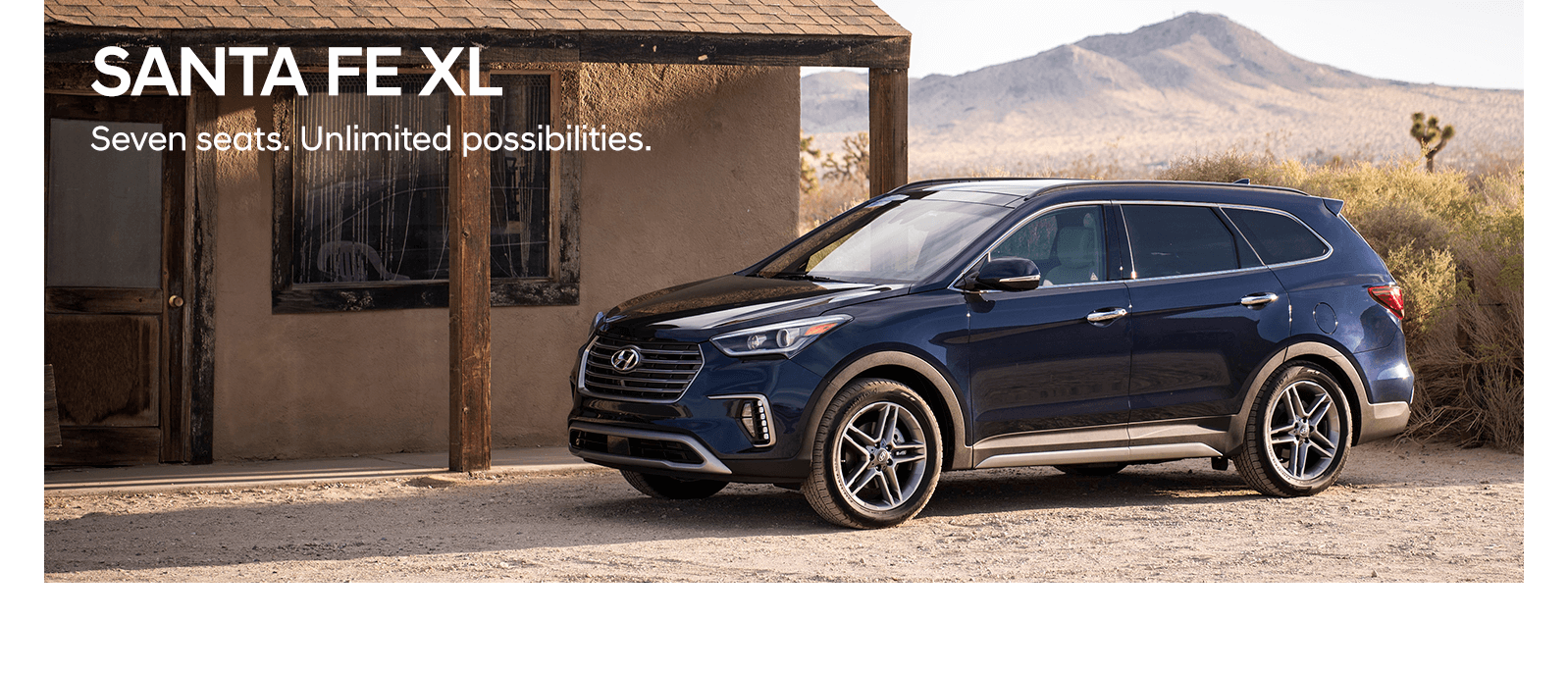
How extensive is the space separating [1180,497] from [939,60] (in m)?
70.4

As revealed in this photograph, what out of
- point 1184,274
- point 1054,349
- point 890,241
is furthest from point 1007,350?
point 1184,274

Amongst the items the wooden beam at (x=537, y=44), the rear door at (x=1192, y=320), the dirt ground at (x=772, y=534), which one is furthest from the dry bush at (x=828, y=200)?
the rear door at (x=1192, y=320)

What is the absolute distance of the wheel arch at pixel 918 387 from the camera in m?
7.09

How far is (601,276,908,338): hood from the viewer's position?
7.17 m

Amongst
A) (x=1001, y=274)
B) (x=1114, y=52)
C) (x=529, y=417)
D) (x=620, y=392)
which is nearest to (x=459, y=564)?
(x=620, y=392)

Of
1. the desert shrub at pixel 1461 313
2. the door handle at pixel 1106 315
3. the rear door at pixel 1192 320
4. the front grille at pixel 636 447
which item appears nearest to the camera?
the front grille at pixel 636 447

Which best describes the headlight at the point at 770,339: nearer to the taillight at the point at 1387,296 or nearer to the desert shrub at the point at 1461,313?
the taillight at the point at 1387,296

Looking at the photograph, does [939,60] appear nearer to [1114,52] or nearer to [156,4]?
[1114,52]

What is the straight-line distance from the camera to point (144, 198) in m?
9.87

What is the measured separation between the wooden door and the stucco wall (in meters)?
0.32

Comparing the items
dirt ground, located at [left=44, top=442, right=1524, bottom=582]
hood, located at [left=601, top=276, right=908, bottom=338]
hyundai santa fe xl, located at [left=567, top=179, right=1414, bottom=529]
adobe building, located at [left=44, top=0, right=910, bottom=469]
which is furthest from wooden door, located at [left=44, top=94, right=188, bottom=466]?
hood, located at [left=601, top=276, right=908, bottom=338]

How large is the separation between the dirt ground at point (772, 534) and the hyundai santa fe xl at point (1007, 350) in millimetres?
341

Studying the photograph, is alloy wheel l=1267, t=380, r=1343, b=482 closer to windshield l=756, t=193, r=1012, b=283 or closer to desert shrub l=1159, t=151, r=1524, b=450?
windshield l=756, t=193, r=1012, b=283
